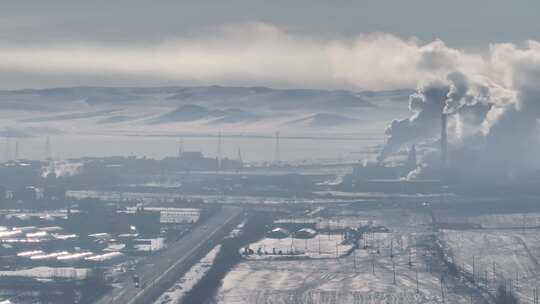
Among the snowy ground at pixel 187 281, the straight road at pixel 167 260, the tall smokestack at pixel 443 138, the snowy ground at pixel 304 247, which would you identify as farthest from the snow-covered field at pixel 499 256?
the tall smokestack at pixel 443 138

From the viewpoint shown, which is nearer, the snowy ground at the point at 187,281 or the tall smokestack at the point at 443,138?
the snowy ground at the point at 187,281

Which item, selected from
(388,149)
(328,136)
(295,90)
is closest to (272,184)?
(388,149)

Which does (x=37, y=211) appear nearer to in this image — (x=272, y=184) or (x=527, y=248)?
(x=272, y=184)

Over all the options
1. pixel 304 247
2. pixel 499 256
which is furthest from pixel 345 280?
pixel 304 247

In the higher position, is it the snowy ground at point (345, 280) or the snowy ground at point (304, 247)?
the snowy ground at point (304, 247)

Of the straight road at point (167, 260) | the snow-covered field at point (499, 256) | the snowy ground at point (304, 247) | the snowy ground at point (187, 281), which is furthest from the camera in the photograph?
the snowy ground at point (304, 247)

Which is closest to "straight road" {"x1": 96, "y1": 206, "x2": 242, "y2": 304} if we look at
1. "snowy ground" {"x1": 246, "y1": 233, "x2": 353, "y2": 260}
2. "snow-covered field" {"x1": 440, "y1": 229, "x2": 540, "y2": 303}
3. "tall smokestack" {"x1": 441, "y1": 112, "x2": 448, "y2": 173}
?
"snowy ground" {"x1": 246, "y1": 233, "x2": 353, "y2": 260}

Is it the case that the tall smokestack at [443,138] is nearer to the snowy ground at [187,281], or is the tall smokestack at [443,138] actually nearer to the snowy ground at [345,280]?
the snowy ground at [345,280]

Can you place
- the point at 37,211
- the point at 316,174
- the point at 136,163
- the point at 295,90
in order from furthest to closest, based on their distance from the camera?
the point at 295,90 → the point at 136,163 → the point at 316,174 → the point at 37,211
